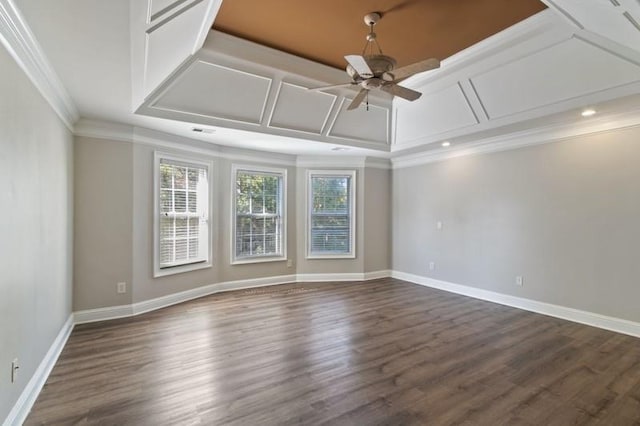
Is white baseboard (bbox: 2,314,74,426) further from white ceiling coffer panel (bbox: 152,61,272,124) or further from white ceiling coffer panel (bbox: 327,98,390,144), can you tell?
white ceiling coffer panel (bbox: 327,98,390,144)

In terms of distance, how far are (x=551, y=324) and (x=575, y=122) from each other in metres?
2.47

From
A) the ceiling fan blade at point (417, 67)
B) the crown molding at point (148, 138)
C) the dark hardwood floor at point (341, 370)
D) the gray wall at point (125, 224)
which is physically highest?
the ceiling fan blade at point (417, 67)

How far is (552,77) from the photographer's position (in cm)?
322

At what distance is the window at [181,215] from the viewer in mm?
4371

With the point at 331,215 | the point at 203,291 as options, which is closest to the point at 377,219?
the point at 331,215

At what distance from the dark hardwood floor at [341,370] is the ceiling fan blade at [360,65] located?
2.43 metres

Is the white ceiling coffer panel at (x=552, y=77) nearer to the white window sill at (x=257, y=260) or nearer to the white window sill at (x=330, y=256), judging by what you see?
the white window sill at (x=330, y=256)

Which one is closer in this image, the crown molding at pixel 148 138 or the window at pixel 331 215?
the crown molding at pixel 148 138

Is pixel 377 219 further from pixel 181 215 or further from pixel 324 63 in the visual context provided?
pixel 181 215

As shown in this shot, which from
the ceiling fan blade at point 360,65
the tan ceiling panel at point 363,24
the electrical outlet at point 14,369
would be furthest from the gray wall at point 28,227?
the ceiling fan blade at point 360,65

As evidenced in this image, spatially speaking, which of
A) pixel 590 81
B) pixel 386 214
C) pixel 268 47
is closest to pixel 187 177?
pixel 268 47

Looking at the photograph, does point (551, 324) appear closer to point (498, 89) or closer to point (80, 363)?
point (498, 89)

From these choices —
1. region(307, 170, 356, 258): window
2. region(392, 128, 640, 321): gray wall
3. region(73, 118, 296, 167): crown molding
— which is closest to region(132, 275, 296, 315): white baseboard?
region(307, 170, 356, 258): window

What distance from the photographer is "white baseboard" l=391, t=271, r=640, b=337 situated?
3.60m
